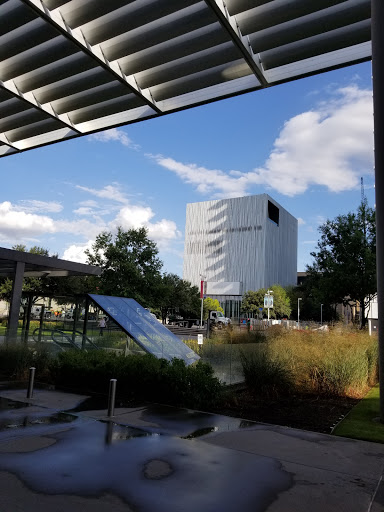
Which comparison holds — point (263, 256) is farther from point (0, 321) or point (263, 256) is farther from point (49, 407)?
point (49, 407)

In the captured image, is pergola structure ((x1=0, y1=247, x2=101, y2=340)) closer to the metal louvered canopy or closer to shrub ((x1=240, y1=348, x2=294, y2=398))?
the metal louvered canopy

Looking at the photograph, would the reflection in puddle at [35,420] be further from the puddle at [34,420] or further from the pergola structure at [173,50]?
the pergola structure at [173,50]

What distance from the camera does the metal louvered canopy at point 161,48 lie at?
7430 millimetres

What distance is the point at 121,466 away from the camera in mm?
4453

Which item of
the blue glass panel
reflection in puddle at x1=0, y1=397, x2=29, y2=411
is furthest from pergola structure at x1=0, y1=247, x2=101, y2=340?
reflection in puddle at x1=0, y1=397, x2=29, y2=411

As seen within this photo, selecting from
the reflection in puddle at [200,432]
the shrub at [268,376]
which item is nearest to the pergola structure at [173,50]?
the shrub at [268,376]

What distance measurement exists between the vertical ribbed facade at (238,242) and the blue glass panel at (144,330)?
91.5 metres

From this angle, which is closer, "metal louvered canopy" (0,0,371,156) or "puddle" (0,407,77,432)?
"puddle" (0,407,77,432)

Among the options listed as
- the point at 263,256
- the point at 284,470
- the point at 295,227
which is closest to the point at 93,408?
the point at 284,470

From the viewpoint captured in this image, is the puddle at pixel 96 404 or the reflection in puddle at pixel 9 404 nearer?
the reflection in puddle at pixel 9 404

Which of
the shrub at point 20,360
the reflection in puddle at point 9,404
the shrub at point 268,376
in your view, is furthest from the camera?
the shrub at point 20,360

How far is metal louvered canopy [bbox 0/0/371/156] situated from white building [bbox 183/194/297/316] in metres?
95.5

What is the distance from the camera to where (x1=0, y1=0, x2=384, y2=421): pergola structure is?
24.2ft

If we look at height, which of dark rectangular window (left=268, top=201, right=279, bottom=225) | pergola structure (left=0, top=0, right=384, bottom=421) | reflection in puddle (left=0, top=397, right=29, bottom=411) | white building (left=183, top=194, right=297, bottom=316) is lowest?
reflection in puddle (left=0, top=397, right=29, bottom=411)
